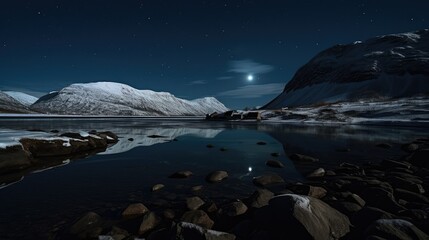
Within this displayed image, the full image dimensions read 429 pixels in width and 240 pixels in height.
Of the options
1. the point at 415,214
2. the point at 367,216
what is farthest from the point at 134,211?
the point at 415,214

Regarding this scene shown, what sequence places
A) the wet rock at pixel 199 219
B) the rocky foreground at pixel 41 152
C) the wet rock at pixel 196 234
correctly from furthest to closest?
the rocky foreground at pixel 41 152, the wet rock at pixel 199 219, the wet rock at pixel 196 234

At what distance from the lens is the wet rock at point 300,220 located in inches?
292

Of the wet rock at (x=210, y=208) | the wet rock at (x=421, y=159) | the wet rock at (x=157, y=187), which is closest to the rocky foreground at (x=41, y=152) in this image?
the wet rock at (x=157, y=187)

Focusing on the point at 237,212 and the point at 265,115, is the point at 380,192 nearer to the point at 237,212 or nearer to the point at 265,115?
the point at 237,212

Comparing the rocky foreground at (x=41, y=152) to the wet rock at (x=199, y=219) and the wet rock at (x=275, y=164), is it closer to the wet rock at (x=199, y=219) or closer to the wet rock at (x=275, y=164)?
the wet rock at (x=199, y=219)

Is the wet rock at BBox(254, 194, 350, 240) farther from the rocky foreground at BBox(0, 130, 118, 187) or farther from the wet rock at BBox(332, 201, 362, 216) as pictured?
the rocky foreground at BBox(0, 130, 118, 187)

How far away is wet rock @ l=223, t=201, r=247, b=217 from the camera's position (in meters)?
9.43

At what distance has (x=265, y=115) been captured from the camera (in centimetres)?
13512

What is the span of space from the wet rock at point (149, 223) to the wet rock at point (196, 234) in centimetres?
163

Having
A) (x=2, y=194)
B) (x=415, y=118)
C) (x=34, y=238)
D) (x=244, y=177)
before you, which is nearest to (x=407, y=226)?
(x=244, y=177)

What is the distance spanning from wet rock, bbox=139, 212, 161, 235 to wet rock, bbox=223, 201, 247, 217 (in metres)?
2.50

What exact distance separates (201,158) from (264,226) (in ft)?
48.9

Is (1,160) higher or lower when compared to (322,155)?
higher

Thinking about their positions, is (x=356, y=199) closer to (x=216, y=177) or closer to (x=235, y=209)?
(x=235, y=209)
